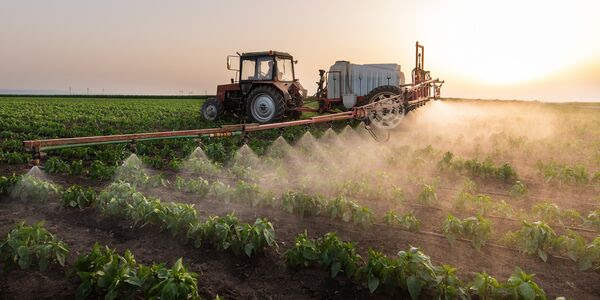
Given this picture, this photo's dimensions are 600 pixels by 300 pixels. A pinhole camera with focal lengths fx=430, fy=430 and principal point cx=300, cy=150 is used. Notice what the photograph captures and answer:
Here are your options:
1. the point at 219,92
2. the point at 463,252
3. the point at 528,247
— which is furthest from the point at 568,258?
the point at 219,92

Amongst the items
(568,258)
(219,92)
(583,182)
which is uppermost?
(219,92)

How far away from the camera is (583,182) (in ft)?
25.5

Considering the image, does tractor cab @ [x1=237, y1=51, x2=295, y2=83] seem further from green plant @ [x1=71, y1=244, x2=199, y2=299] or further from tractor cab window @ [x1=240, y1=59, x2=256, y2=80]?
green plant @ [x1=71, y1=244, x2=199, y2=299]

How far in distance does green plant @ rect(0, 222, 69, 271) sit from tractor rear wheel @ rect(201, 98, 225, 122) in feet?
41.3

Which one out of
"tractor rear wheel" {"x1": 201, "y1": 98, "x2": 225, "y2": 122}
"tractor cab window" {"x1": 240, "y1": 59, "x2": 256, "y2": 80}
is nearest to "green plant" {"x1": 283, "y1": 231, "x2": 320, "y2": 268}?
"tractor cab window" {"x1": 240, "y1": 59, "x2": 256, "y2": 80}

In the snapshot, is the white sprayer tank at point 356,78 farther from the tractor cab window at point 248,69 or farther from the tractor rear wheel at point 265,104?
the tractor cab window at point 248,69

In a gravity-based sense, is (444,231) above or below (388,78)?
below

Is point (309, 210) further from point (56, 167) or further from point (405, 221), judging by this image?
point (56, 167)

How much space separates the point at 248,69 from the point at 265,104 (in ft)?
5.56

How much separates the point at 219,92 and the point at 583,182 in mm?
12615

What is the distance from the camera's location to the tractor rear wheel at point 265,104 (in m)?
14.6

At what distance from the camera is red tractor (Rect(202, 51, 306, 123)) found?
48.5 ft

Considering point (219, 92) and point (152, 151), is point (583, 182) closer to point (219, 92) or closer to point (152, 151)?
point (152, 151)

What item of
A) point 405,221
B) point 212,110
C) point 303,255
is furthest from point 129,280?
point 212,110
